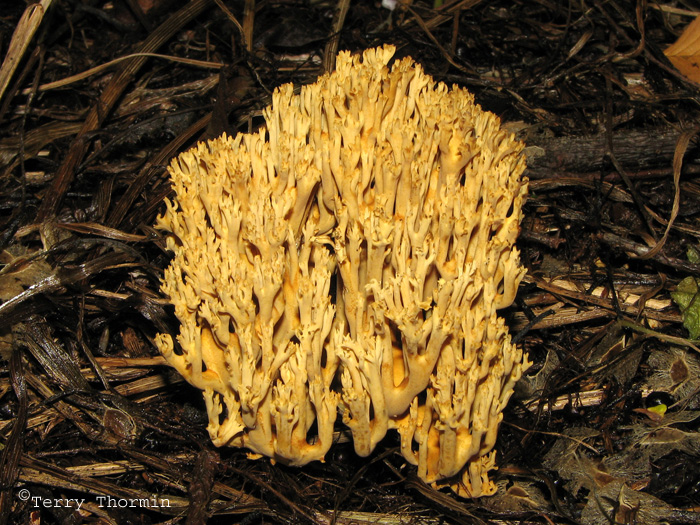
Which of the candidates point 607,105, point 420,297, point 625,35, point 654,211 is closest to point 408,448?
point 420,297

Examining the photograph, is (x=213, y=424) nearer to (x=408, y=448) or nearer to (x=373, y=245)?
(x=408, y=448)

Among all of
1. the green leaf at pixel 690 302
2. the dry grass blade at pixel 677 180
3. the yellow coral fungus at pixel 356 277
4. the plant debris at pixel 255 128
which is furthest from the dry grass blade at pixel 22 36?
the green leaf at pixel 690 302

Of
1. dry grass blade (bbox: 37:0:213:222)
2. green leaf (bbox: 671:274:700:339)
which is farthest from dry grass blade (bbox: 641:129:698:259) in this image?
dry grass blade (bbox: 37:0:213:222)

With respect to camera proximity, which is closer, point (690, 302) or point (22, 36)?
point (690, 302)

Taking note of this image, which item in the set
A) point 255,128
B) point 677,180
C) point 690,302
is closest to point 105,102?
point 255,128

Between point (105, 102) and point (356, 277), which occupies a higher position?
point (105, 102)

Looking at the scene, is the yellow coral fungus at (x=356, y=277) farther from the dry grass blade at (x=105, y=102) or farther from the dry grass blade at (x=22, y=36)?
the dry grass blade at (x=22, y=36)

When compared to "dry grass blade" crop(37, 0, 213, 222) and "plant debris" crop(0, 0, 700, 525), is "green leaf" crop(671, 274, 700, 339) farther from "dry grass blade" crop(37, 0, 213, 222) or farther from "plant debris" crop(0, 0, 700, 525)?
"dry grass blade" crop(37, 0, 213, 222)

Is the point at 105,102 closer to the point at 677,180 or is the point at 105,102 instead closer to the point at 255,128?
the point at 255,128

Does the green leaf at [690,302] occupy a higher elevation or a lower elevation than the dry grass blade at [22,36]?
lower

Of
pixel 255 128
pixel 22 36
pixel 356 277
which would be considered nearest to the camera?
pixel 356 277
